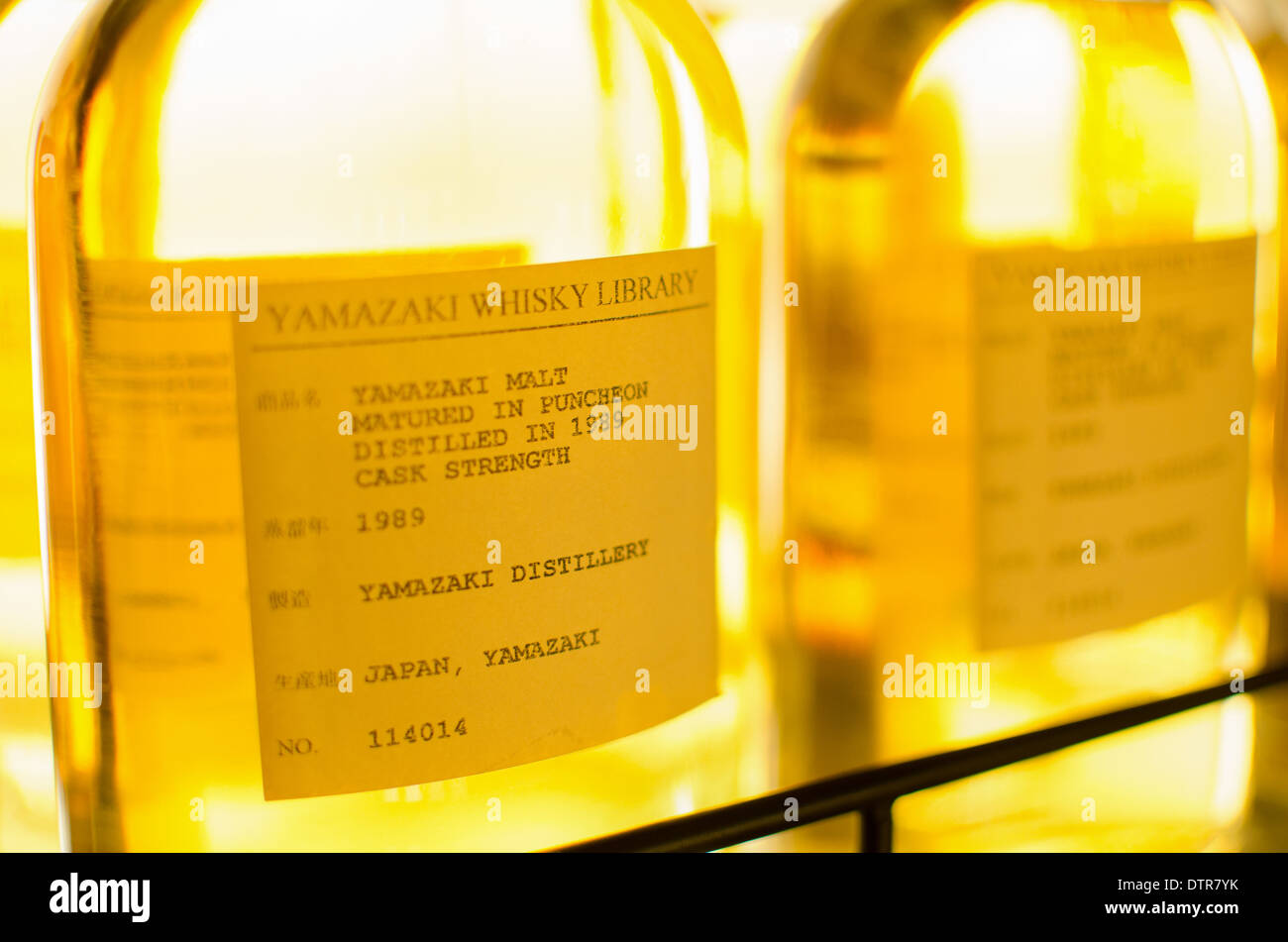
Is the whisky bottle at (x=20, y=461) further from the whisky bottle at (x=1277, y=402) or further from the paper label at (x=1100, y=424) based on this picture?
the whisky bottle at (x=1277, y=402)

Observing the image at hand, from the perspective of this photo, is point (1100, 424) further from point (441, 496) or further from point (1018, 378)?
point (441, 496)

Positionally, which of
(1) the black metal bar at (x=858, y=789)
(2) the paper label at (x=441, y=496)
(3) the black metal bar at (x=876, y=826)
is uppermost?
(2) the paper label at (x=441, y=496)

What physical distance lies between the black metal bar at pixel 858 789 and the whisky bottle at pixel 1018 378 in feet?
0.18

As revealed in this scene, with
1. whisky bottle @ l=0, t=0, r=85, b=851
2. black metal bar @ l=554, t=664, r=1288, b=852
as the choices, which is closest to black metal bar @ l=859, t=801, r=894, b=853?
black metal bar @ l=554, t=664, r=1288, b=852

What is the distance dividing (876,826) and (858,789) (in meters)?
0.01

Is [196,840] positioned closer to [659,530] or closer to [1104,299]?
[659,530]

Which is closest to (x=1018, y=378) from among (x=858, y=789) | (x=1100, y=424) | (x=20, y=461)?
(x=1100, y=424)

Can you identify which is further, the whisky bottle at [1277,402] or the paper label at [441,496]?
the whisky bottle at [1277,402]

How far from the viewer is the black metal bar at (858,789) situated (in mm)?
323

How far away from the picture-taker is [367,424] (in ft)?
1.05

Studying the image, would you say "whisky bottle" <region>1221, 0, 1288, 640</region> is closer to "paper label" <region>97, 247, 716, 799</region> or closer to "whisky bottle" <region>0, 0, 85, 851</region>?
"paper label" <region>97, 247, 716, 799</region>

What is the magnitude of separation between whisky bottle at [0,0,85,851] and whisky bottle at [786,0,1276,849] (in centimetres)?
23

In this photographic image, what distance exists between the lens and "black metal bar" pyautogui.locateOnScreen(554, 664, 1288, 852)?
0.32 metres

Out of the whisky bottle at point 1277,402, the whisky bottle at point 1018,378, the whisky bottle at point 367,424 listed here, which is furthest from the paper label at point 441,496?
the whisky bottle at point 1277,402
